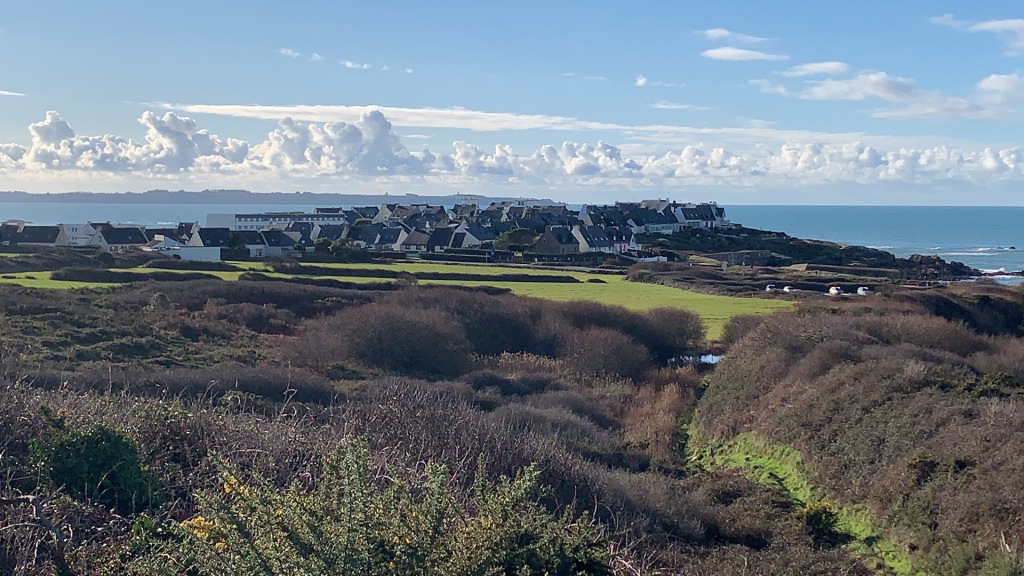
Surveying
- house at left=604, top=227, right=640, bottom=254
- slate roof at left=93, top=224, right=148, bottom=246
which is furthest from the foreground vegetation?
house at left=604, top=227, right=640, bottom=254

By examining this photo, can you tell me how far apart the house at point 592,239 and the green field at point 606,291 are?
22.1m

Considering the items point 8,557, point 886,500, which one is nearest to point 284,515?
point 8,557

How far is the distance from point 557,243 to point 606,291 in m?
30.1

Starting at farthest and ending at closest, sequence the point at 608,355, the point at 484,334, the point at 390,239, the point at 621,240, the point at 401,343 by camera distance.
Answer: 1. the point at 390,239
2. the point at 621,240
3. the point at 484,334
4. the point at 608,355
5. the point at 401,343

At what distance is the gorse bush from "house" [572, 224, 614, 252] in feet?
226

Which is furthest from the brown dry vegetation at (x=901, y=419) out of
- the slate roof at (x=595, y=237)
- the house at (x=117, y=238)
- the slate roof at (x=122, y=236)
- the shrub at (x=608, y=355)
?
the slate roof at (x=122, y=236)

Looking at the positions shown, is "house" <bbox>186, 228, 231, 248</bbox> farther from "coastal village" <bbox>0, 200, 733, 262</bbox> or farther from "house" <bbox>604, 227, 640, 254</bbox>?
"house" <bbox>604, 227, 640, 254</bbox>

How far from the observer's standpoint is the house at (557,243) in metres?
71.4

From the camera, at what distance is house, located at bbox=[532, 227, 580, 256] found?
71375 mm

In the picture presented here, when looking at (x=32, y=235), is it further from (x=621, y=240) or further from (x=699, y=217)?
(x=699, y=217)

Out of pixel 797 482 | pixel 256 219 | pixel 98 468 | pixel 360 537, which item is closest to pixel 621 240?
pixel 256 219

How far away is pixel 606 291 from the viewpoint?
42.3 m

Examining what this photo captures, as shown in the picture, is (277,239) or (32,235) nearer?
(277,239)

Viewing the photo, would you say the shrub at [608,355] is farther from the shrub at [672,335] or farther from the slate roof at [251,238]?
the slate roof at [251,238]
